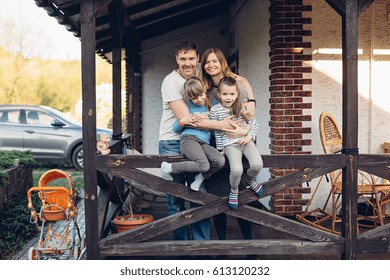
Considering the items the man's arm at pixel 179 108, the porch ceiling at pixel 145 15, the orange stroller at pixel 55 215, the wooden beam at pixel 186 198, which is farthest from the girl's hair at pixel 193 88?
the porch ceiling at pixel 145 15

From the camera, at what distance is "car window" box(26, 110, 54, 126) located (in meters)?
12.4

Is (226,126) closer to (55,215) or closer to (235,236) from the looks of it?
(235,236)

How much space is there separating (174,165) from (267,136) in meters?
2.53

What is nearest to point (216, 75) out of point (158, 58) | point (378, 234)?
point (378, 234)

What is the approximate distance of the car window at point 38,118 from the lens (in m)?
12.4

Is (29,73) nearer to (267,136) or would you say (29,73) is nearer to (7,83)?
(7,83)

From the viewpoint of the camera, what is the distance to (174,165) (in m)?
3.99

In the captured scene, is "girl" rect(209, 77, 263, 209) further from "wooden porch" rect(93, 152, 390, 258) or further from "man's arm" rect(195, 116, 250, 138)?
"wooden porch" rect(93, 152, 390, 258)

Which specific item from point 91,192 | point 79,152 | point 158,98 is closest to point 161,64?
point 158,98

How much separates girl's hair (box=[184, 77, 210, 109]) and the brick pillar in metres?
2.18

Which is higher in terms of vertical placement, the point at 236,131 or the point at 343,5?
the point at 343,5

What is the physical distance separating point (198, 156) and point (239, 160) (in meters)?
0.31

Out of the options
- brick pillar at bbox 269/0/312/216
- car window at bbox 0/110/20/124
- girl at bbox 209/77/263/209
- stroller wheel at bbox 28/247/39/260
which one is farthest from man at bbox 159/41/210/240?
car window at bbox 0/110/20/124

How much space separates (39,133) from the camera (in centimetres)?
1236
